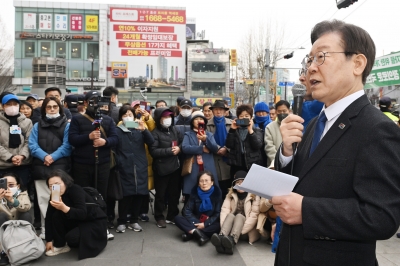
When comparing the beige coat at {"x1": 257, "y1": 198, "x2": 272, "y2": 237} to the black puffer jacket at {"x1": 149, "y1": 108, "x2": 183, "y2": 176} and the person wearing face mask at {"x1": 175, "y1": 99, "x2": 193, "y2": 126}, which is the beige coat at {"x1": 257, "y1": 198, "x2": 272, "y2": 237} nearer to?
the black puffer jacket at {"x1": 149, "y1": 108, "x2": 183, "y2": 176}

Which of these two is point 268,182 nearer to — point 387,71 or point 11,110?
point 11,110

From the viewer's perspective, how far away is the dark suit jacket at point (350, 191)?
4.72 feet

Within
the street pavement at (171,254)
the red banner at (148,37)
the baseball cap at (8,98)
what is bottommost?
the street pavement at (171,254)

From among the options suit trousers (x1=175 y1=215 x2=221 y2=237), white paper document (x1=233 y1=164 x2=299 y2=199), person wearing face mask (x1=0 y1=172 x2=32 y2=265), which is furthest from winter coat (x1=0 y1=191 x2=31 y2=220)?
white paper document (x1=233 y1=164 x2=299 y2=199)

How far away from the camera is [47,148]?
5.45 metres

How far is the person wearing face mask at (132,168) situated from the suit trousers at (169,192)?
0.25 metres

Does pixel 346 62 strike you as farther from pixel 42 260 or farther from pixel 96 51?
pixel 96 51

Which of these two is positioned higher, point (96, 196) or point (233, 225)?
point (96, 196)

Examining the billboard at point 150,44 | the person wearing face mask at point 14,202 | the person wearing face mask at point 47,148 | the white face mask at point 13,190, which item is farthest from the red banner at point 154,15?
the white face mask at point 13,190

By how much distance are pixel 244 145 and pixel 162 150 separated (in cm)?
134

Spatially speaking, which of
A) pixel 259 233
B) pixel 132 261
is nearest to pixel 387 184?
pixel 132 261

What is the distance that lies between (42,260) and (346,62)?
14.3 feet

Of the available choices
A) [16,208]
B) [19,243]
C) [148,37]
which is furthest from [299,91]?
[148,37]

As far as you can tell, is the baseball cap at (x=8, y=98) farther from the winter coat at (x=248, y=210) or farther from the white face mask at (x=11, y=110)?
the winter coat at (x=248, y=210)
